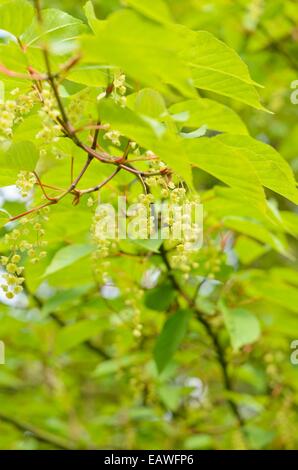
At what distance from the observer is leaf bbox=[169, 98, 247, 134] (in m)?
1.07

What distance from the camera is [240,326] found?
1.72 meters

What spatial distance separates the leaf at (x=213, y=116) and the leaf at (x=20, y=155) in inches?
10.2

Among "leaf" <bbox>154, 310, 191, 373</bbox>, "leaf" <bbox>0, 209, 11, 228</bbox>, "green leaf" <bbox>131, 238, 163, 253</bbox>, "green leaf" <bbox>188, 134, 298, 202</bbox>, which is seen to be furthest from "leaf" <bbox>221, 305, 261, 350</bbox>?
"leaf" <bbox>0, 209, 11, 228</bbox>

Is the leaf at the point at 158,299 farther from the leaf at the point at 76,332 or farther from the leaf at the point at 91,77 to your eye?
the leaf at the point at 91,77

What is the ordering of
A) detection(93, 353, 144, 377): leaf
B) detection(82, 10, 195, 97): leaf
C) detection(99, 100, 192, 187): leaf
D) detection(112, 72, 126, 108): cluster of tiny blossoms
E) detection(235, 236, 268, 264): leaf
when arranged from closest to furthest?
detection(82, 10, 195, 97): leaf → detection(99, 100, 192, 187): leaf → detection(112, 72, 126, 108): cluster of tiny blossoms → detection(235, 236, 268, 264): leaf → detection(93, 353, 144, 377): leaf

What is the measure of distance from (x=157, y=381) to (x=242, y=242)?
712mm

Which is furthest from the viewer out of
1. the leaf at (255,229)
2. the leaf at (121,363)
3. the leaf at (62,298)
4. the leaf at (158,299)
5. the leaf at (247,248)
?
the leaf at (121,363)

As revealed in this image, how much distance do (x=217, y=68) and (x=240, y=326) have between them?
89 centimetres

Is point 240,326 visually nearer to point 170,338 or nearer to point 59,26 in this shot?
point 170,338

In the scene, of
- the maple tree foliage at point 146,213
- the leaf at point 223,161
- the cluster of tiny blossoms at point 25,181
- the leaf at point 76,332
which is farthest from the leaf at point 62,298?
the leaf at point 223,161

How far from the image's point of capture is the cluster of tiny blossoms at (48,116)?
2.91ft

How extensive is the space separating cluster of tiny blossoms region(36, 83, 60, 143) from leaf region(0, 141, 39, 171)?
112 mm

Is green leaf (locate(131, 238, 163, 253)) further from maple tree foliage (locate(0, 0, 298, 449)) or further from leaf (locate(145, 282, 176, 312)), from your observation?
leaf (locate(145, 282, 176, 312))

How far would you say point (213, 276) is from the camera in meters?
1.71
